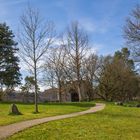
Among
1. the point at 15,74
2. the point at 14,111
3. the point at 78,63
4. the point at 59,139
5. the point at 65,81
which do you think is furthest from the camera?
the point at 65,81

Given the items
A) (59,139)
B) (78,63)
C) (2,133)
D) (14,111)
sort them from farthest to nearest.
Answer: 1. (78,63)
2. (14,111)
3. (2,133)
4. (59,139)

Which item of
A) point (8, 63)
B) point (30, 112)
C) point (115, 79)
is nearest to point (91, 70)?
point (115, 79)

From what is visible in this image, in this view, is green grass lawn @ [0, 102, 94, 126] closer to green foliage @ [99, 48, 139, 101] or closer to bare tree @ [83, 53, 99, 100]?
bare tree @ [83, 53, 99, 100]

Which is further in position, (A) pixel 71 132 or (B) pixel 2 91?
(B) pixel 2 91

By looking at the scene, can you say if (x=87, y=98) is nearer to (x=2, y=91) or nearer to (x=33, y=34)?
(x=2, y=91)

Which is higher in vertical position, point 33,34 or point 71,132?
point 33,34

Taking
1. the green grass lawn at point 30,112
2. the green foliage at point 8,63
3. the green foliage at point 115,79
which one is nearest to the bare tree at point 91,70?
the green foliage at point 115,79

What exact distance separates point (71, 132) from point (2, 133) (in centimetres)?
303

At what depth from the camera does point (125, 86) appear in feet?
240

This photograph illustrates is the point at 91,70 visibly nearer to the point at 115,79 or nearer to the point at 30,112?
the point at 115,79

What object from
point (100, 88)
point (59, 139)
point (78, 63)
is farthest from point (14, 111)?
point (100, 88)

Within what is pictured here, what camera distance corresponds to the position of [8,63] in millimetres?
50781

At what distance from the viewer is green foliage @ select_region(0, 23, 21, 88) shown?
1966 inches

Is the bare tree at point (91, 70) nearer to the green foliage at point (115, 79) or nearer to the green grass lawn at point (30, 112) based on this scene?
the green foliage at point (115, 79)
